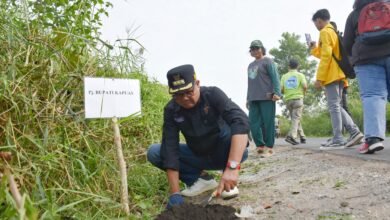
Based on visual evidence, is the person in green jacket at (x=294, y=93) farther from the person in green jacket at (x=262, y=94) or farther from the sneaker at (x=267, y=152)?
the person in green jacket at (x=262, y=94)

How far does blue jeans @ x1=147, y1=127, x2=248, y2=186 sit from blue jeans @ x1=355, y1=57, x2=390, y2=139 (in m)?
1.18

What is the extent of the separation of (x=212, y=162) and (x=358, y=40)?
1.69 metres

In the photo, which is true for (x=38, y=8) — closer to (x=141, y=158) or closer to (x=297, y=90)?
(x=141, y=158)

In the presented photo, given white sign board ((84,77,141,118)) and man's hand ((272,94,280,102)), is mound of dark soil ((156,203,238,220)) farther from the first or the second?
man's hand ((272,94,280,102))

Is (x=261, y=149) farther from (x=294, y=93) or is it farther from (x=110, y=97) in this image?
(x=110, y=97)

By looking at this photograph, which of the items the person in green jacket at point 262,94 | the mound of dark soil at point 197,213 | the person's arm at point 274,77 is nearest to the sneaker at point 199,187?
the mound of dark soil at point 197,213

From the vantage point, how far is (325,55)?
4.16m

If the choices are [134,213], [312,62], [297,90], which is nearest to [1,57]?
[134,213]

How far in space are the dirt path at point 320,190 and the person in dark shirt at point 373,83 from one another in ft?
0.84

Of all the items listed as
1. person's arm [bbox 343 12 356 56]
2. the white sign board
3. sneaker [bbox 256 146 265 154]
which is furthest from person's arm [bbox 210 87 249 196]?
sneaker [bbox 256 146 265 154]

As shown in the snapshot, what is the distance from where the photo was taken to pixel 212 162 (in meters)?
2.97

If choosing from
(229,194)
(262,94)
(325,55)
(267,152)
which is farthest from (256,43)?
(229,194)

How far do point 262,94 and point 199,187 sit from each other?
74.5 inches

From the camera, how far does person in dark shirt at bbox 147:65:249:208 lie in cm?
249
